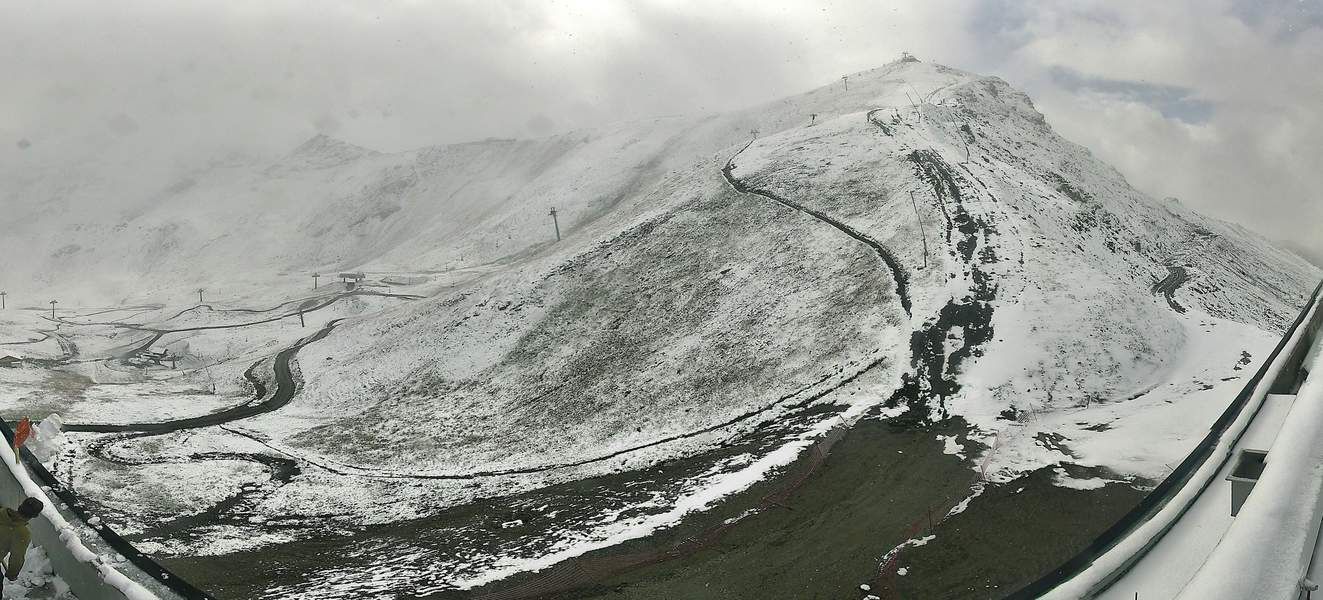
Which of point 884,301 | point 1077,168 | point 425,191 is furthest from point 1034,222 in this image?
point 425,191

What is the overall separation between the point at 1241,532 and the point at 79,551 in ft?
38.8

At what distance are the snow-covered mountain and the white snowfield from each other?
14.8 m

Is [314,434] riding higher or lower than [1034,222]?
lower

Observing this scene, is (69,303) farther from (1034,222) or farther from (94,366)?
(1034,222)

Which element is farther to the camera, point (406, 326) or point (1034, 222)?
point (406, 326)

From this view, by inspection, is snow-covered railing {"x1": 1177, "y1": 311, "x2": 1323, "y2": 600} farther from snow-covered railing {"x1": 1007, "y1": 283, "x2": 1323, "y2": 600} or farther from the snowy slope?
the snowy slope

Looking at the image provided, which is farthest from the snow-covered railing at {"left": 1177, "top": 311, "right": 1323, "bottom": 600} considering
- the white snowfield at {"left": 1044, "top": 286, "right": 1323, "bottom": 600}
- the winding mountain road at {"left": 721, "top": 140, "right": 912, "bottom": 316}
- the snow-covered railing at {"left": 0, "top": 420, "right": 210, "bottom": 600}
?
the winding mountain road at {"left": 721, "top": 140, "right": 912, "bottom": 316}

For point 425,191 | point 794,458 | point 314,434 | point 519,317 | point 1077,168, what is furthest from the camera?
point 425,191

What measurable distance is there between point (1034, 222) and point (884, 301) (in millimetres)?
12692

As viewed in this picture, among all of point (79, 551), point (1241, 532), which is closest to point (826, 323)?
point (1241, 532)

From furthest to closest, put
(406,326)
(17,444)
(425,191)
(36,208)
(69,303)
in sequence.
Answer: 1. (36,208)
2. (425,191)
3. (69,303)
4. (406,326)
5. (17,444)

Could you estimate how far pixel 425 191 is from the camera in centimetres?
14912

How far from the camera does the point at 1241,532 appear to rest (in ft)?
18.6

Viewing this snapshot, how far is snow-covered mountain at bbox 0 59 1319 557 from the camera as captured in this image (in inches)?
1147
